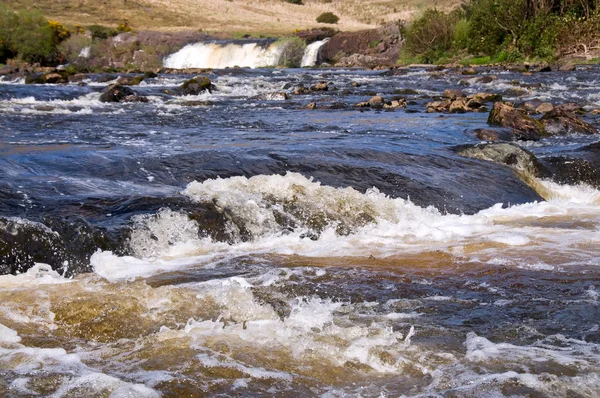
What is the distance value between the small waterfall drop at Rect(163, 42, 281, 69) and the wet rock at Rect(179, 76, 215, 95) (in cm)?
2189

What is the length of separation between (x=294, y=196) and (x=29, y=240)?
276 cm

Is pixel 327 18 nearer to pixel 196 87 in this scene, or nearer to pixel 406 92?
pixel 196 87

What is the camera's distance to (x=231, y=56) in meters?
43.8

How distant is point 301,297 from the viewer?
16.3ft

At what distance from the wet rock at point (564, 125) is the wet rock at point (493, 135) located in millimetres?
1065

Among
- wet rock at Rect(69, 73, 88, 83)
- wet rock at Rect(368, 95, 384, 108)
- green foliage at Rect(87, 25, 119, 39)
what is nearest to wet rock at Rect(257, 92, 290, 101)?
wet rock at Rect(368, 95, 384, 108)

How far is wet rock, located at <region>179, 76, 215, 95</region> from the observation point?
2072 cm

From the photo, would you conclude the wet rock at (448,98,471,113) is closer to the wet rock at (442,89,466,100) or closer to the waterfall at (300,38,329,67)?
the wet rock at (442,89,466,100)

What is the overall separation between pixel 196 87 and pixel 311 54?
25398mm

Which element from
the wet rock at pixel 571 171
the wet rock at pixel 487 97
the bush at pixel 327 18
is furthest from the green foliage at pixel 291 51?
the wet rock at pixel 571 171

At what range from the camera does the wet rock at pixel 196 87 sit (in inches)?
816

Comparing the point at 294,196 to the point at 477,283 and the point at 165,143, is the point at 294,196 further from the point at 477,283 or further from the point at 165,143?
the point at 165,143

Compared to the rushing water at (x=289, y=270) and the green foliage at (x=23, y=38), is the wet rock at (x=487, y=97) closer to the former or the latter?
the rushing water at (x=289, y=270)

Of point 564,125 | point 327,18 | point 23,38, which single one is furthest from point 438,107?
point 327,18
